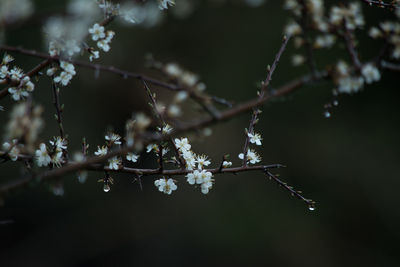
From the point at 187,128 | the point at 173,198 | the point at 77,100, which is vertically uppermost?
the point at 77,100

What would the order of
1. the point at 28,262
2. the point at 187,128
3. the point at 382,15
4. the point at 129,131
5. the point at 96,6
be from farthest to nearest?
the point at 382,15, the point at 28,262, the point at 96,6, the point at 129,131, the point at 187,128

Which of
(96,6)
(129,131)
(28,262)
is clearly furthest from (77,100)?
(129,131)

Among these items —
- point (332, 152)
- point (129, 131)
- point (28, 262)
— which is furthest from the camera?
point (332, 152)

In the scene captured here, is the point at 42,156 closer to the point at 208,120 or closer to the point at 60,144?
the point at 60,144

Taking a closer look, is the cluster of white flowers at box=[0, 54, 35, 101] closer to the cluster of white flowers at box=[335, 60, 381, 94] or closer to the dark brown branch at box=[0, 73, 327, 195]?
the dark brown branch at box=[0, 73, 327, 195]

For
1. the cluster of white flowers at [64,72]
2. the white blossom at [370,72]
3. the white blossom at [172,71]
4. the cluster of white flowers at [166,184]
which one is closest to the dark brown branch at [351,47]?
the white blossom at [370,72]

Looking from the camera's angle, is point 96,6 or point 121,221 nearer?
point 96,6

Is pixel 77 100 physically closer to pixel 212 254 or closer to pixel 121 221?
pixel 121 221

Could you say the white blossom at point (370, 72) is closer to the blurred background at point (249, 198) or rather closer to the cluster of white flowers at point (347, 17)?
the cluster of white flowers at point (347, 17)
